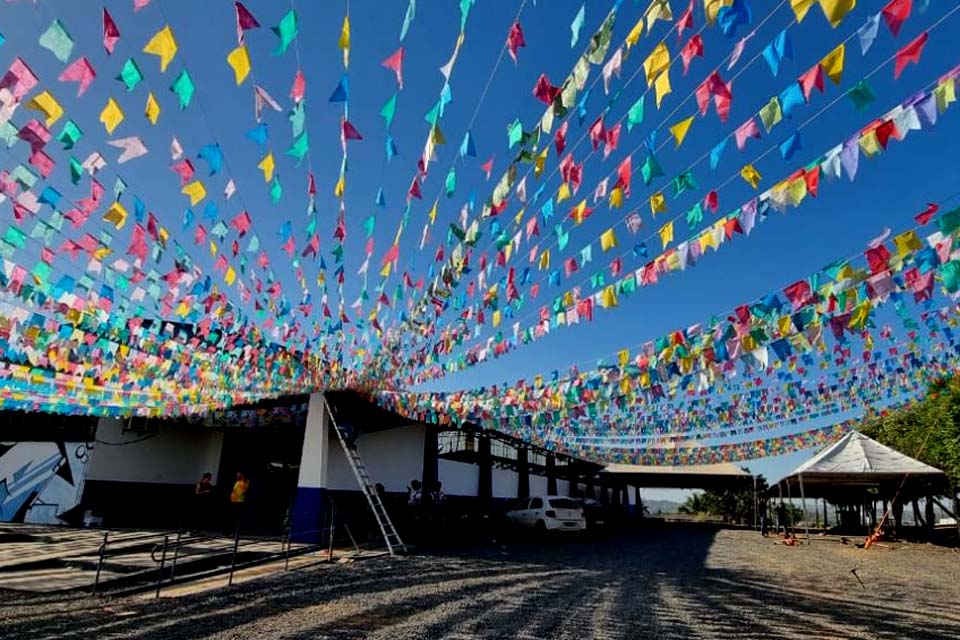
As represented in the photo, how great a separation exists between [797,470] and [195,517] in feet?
63.3

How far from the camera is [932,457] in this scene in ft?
59.0

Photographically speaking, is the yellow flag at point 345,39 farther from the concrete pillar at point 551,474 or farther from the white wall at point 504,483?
the concrete pillar at point 551,474

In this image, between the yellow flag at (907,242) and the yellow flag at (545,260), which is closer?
the yellow flag at (907,242)

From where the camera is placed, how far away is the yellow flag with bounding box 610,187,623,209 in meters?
5.13

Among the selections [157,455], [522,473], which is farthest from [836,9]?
[522,473]

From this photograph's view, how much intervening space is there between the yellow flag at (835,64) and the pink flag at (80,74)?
5.24m

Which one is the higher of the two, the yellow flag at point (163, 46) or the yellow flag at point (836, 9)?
the yellow flag at point (163, 46)

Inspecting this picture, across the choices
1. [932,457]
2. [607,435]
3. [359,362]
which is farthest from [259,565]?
[932,457]

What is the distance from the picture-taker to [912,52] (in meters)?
3.31

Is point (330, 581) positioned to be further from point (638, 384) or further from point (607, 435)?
point (607, 435)

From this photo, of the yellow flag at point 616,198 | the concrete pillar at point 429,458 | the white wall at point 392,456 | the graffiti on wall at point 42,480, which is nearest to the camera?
the yellow flag at point 616,198

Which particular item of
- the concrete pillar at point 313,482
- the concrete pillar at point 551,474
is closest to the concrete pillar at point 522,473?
the concrete pillar at point 551,474

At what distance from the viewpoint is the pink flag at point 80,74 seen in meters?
4.04

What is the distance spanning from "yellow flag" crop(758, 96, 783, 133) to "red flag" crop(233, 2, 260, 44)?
3.64 meters
